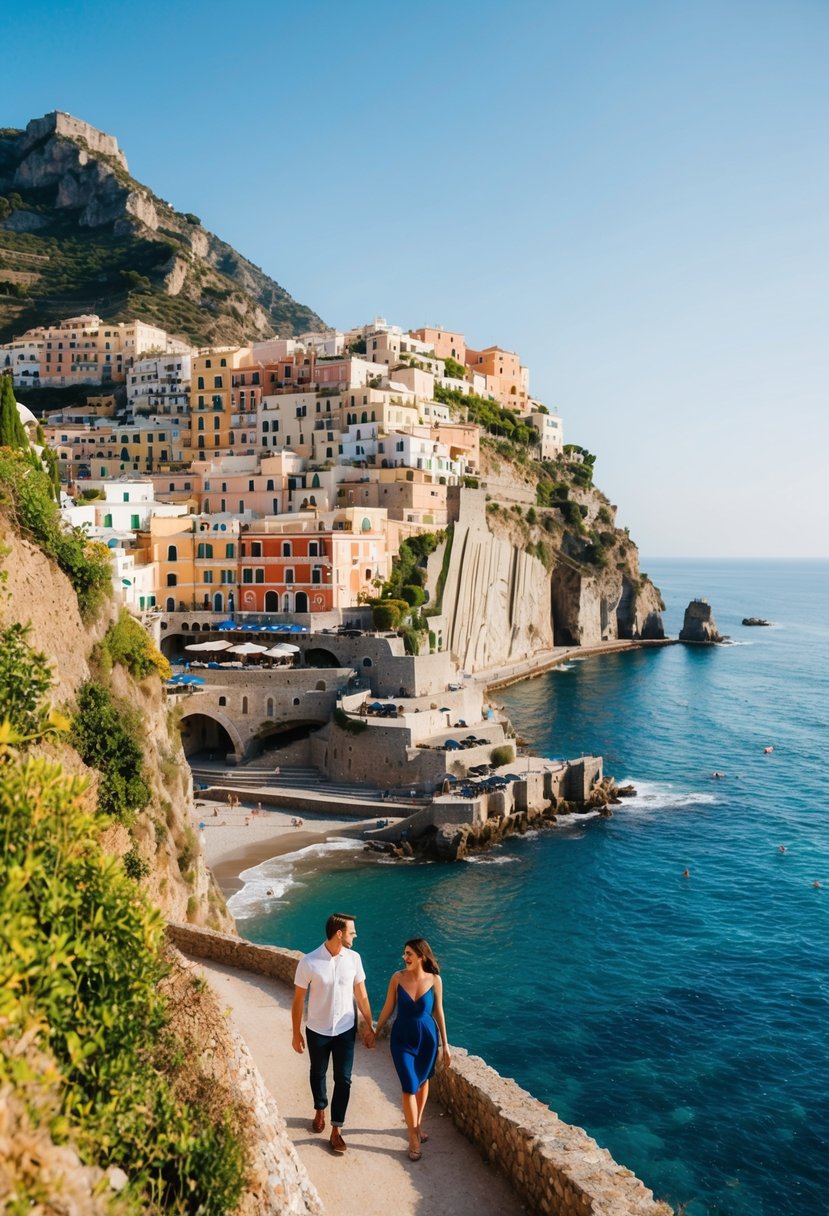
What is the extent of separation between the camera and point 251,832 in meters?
30.6

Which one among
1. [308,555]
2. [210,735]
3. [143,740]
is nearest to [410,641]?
[308,555]

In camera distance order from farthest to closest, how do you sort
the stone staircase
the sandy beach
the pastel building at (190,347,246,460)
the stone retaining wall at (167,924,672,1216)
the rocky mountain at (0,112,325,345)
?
the rocky mountain at (0,112,325,345), the pastel building at (190,347,246,460), the stone staircase, the sandy beach, the stone retaining wall at (167,924,672,1216)

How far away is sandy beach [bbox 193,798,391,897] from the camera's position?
28234 millimetres

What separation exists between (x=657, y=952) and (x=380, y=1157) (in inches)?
709

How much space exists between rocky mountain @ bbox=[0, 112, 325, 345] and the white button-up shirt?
90452 mm

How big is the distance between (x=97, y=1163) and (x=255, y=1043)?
4.97 m

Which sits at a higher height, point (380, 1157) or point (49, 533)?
point (49, 533)

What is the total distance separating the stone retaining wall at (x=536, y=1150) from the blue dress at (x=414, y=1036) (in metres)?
0.89

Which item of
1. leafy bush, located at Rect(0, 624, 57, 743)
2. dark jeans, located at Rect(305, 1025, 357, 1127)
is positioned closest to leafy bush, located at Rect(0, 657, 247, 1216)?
dark jeans, located at Rect(305, 1025, 357, 1127)

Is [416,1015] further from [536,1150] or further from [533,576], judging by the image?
[533,576]

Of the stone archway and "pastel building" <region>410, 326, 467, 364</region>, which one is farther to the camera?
"pastel building" <region>410, 326, 467, 364</region>

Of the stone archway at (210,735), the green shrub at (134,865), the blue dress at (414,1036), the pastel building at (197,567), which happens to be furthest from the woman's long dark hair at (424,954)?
the pastel building at (197,567)

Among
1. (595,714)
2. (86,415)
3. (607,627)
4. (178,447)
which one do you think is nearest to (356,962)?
(595,714)

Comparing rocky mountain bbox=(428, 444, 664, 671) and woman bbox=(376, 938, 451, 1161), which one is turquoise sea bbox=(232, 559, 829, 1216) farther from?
rocky mountain bbox=(428, 444, 664, 671)
